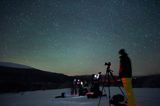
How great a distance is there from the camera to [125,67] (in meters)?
7.65

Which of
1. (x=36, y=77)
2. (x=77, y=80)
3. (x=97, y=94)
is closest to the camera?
(x=97, y=94)

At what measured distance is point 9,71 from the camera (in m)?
177

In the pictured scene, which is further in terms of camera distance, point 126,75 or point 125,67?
point 125,67

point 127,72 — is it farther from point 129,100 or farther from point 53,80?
point 53,80

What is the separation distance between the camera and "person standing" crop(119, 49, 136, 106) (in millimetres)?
7504

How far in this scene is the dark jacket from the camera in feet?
24.8

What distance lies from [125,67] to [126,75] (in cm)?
26

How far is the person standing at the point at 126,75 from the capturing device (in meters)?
7.50

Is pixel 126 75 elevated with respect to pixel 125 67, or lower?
lower

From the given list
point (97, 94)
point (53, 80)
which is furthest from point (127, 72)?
point (53, 80)

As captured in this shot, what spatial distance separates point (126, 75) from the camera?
7539mm

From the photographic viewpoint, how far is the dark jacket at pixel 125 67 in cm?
755

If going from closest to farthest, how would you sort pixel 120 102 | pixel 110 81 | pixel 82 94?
pixel 110 81 < pixel 120 102 < pixel 82 94

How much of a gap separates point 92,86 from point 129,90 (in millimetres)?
10980
